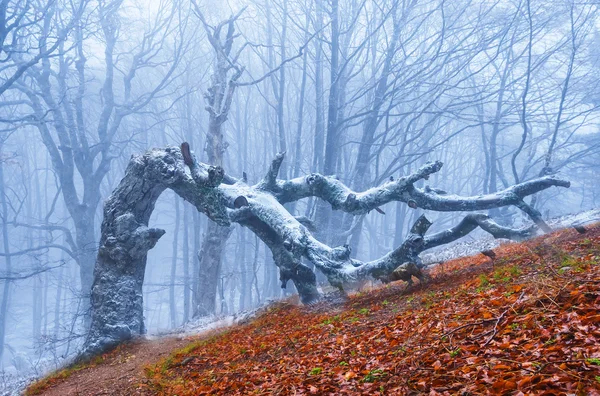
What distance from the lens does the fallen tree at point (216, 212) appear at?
6.48 meters

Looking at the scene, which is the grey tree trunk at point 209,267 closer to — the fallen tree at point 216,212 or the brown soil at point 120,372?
the fallen tree at point 216,212

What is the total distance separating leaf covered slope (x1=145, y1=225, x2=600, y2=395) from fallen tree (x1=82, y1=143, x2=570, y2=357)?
1.35 metres

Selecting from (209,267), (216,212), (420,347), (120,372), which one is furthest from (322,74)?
(420,347)

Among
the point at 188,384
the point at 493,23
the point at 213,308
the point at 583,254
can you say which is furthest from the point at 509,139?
the point at 188,384

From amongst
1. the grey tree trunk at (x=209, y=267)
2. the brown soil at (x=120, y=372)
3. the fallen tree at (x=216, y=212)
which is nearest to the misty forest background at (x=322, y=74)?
the grey tree trunk at (x=209, y=267)

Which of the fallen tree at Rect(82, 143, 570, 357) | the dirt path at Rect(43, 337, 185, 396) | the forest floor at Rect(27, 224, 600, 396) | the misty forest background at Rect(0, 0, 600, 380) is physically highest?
the misty forest background at Rect(0, 0, 600, 380)

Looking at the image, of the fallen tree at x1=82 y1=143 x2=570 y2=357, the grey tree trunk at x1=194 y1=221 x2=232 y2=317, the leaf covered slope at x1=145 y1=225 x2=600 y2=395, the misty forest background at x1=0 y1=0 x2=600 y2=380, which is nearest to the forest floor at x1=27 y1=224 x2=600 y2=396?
the leaf covered slope at x1=145 y1=225 x2=600 y2=395

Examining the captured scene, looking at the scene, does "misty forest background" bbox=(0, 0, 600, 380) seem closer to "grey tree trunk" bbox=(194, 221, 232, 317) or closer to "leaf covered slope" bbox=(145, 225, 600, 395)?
"grey tree trunk" bbox=(194, 221, 232, 317)

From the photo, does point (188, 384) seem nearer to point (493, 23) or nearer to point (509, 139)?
point (493, 23)

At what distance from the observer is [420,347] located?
2.68m

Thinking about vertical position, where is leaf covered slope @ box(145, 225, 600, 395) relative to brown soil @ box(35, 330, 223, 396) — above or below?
above

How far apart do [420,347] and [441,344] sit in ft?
0.50

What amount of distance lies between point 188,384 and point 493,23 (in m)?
15.0

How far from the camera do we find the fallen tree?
648 cm
